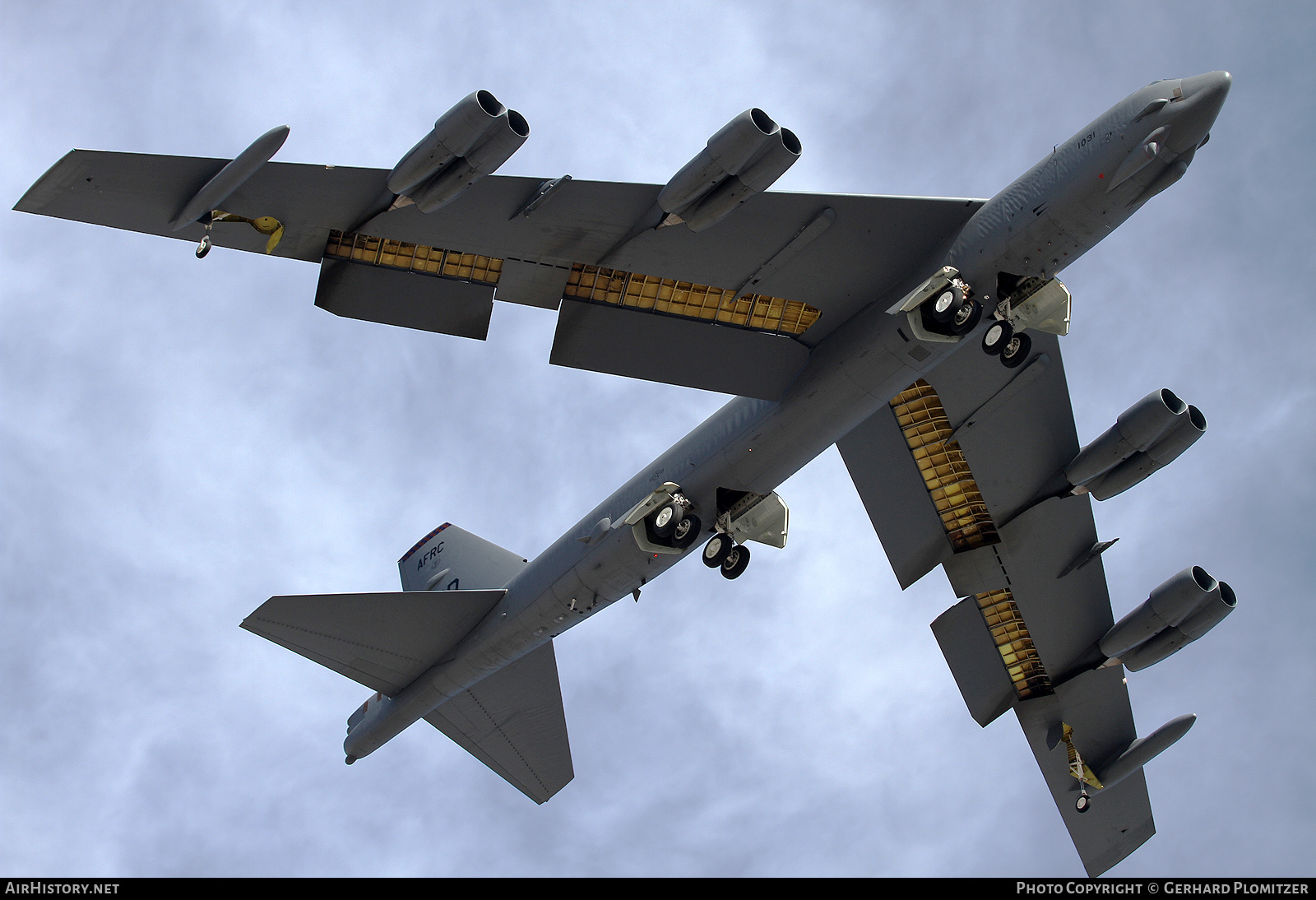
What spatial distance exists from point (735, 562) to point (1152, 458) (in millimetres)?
8500

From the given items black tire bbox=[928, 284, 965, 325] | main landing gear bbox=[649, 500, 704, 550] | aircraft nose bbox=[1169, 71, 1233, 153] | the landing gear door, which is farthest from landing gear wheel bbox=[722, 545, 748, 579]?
aircraft nose bbox=[1169, 71, 1233, 153]

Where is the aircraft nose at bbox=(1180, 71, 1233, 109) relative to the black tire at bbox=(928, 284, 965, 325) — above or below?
above

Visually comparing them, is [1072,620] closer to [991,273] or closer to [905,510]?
[905,510]

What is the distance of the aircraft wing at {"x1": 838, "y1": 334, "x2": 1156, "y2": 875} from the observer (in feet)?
79.1

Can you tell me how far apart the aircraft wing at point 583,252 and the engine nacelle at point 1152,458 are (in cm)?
632

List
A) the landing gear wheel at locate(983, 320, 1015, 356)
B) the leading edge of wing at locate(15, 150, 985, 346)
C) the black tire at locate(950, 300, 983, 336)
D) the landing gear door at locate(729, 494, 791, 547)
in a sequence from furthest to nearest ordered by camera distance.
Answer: the landing gear door at locate(729, 494, 791, 547) → the landing gear wheel at locate(983, 320, 1015, 356) → the black tire at locate(950, 300, 983, 336) → the leading edge of wing at locate(15, 150, 985, 346)

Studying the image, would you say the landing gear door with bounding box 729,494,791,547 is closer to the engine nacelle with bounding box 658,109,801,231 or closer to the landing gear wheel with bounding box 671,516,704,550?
the landing gear wheel with bounding box 671,516,704,550

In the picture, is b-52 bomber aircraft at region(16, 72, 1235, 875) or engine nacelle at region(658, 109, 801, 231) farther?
b-52 bomber aircraft at region(16, 72, 1235, 875)

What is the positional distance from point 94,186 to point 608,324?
9.05m

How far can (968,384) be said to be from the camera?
23.6m

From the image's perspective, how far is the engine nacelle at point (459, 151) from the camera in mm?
17219

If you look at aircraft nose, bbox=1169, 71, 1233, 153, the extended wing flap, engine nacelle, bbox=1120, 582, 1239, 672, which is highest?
the extended wing flap

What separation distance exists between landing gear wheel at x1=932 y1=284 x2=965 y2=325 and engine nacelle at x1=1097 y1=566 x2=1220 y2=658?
9341mm
